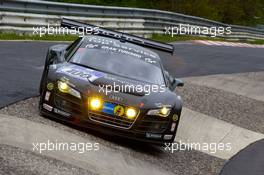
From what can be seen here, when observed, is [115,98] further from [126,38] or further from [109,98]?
[126,38]

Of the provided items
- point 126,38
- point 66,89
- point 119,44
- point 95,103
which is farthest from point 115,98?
point 126,38

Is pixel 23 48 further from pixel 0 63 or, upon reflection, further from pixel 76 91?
pixel 76 91

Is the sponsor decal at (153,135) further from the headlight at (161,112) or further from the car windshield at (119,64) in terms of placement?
the car windshield at (119,64)

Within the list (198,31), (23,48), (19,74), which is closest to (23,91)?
(19,74)

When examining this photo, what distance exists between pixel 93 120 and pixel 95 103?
242mm

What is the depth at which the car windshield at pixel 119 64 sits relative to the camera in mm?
9234

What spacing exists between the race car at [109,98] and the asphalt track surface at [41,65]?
1.07m

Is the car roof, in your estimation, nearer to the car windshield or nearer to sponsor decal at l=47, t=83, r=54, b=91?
the car windshield

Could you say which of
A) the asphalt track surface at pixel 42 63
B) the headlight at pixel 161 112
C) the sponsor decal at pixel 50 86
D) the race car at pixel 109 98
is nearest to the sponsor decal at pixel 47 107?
the race car at pixel 109 98

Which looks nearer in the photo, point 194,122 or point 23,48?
point 194,122

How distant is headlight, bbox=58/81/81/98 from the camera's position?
8289 mm

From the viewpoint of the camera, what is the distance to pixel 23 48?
15.2 metres

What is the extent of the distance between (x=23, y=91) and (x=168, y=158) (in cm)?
277

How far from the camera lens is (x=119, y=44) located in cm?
1001
